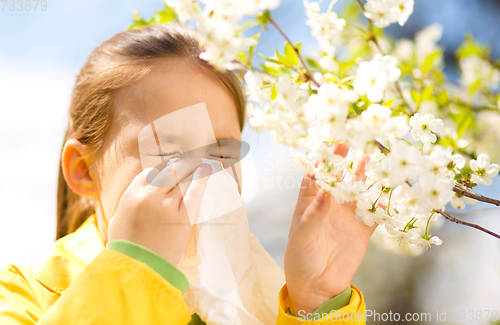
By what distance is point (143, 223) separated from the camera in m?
0.58

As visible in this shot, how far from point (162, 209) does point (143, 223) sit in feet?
0.13

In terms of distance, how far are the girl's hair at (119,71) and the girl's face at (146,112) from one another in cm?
3

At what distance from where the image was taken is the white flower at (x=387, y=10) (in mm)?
473

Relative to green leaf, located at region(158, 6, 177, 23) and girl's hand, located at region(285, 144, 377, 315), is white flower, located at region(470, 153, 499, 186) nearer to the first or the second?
girl's hand, located at region(285, 144, 377, 315)

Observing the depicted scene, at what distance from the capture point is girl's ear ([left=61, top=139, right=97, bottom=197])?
0.81 metres

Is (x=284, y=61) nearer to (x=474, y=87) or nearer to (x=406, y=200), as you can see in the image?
(x=406, y=200)

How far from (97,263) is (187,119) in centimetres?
33

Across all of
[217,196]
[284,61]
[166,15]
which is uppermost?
[166,15]

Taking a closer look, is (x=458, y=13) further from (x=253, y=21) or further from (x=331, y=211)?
(x=253, y=21)

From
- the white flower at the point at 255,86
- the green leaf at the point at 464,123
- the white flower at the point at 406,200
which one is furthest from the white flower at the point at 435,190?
the green leaf at the point at 464,123

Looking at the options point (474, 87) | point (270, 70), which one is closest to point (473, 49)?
point (474, 87)

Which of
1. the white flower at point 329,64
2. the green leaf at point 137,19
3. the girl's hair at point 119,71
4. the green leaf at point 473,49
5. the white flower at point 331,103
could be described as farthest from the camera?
the green leaf at point 473,49

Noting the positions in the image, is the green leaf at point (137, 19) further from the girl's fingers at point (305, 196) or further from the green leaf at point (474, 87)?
the green leaf at point (474, 87)

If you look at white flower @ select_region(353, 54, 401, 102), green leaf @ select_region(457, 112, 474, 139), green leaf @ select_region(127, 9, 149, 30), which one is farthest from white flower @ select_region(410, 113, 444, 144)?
green leaf @ select_region(127, 9, 149, 30)
